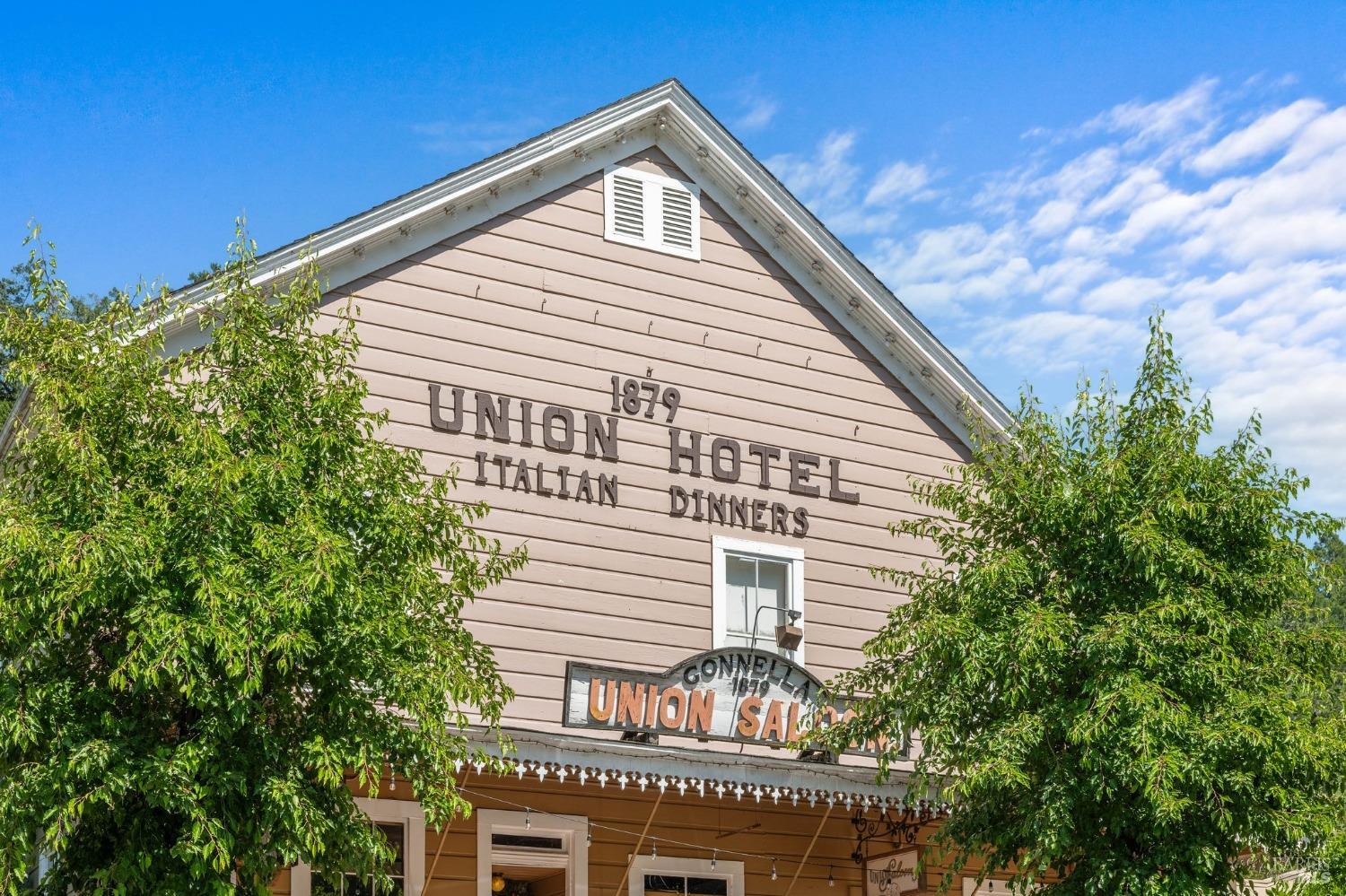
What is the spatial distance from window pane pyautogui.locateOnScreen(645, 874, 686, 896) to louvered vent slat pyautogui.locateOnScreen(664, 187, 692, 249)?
762cm

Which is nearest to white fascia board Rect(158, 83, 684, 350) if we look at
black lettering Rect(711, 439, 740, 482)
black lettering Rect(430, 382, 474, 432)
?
black lettering Rect(430, 382, 474, 432)

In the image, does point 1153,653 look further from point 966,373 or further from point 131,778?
point 131,778

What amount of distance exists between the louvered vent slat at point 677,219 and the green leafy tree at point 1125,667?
17.7 ft

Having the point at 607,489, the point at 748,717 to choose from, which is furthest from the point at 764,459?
the point at 748,717

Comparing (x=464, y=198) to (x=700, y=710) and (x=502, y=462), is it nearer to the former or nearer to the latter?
(x=502, y=462)

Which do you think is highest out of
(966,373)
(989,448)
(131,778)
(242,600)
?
(966,373)

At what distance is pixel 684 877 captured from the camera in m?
18.1

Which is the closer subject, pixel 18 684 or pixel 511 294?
pixel 18 684

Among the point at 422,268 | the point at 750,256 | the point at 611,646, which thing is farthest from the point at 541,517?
the point at 750,256

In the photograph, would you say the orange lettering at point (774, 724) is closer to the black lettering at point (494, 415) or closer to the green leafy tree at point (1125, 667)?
→ the green leafy tree at point (1125, 667)

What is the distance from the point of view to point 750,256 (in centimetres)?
2053

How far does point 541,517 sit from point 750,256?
4.77 m

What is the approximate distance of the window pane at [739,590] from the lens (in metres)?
19.1

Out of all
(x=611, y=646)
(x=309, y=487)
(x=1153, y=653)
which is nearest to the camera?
(x=309, y=487)
